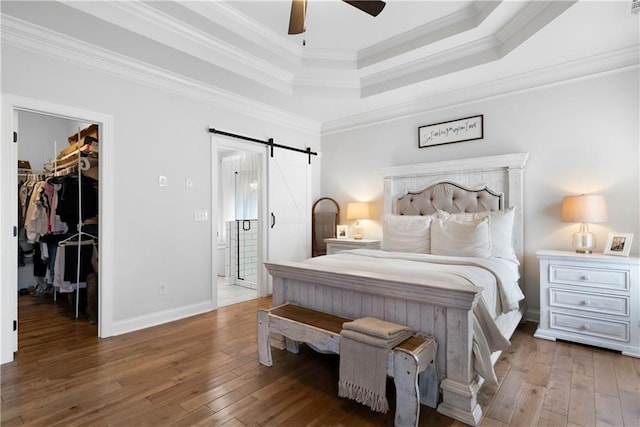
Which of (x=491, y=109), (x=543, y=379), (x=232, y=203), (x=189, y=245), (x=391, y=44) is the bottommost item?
(x=543, y=379)

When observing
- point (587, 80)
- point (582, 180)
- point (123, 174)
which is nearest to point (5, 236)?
point (123, 174)

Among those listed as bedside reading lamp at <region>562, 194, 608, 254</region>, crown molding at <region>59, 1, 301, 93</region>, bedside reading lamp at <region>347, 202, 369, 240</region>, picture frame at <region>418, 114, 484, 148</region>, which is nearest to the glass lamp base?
bedside reading lamp at <region>562, 194, 608, 254</region>

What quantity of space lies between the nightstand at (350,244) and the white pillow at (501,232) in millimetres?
1326

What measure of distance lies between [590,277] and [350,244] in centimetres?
250

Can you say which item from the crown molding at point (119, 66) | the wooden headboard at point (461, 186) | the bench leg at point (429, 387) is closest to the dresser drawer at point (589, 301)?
the wooden headboard at point (461, 186)

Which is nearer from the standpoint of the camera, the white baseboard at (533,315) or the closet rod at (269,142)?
the white baseboard at (533,315)

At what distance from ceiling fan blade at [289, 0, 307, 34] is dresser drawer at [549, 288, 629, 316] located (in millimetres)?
3092

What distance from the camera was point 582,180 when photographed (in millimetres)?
3098

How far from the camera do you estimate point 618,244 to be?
9.08ft

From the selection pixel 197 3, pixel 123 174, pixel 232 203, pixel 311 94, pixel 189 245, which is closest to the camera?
pixel 197 3

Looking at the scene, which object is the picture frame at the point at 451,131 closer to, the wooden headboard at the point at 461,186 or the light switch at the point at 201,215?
the wooden headboard at the point at 461,186

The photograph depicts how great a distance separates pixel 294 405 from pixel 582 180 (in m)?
3.32

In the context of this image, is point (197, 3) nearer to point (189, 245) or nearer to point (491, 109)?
point (189, 245)

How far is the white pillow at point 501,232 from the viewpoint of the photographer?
308 centimetres
